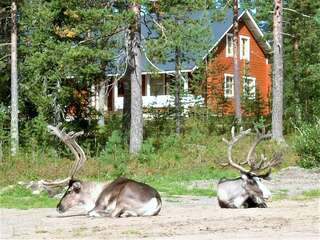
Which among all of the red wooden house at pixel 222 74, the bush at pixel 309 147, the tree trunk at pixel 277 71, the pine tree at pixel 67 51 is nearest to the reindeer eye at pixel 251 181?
the bush at pixel 309 147

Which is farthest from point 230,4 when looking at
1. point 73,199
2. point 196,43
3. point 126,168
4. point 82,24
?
point 73,199

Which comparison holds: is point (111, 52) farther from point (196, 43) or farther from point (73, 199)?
point (73, 199)

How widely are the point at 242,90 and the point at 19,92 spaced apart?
17.2 meters

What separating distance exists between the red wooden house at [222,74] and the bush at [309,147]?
13.9 metres

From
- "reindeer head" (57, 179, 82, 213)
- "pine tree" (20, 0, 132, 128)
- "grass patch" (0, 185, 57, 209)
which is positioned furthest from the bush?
"reindeer head" (57, 179, 82, 213)

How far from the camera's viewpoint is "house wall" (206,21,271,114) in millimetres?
42591

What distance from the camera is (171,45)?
2764cm

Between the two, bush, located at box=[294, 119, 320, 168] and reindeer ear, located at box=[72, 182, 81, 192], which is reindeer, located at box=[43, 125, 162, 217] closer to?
reindeer ear, located at box=[72, 182, 81, 192]

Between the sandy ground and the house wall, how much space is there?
27.0 meters

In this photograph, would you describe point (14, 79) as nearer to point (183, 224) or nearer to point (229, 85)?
point (183, 224)

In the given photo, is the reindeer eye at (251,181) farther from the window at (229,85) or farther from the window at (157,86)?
the window at (157,86)

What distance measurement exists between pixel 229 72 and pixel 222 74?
632 cm

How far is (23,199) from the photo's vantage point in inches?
697

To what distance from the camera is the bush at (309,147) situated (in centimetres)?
2555
